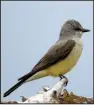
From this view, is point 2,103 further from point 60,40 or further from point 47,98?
point 60,40

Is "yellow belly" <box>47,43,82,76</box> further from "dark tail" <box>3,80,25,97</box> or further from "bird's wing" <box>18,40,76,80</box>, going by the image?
"dark tail" <box>3,80,25,97</box>

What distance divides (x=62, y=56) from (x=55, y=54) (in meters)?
0.20

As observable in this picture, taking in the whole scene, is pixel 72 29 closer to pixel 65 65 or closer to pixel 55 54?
pixel 55 54

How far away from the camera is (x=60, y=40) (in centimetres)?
856

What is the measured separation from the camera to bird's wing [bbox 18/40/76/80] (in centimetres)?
795

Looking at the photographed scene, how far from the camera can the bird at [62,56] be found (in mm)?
7800

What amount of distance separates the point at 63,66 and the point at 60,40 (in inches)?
36.9

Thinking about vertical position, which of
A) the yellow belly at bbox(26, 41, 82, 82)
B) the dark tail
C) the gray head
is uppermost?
the gray head

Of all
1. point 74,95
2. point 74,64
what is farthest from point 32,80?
point 74,95

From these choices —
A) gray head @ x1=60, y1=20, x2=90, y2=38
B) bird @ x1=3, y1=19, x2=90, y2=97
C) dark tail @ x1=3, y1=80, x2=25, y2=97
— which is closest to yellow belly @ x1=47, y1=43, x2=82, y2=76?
bird @ x1=3, y1=19, x2=90, y2=97

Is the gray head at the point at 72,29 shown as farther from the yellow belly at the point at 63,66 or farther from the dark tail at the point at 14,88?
the dark tail at the point at 14,88

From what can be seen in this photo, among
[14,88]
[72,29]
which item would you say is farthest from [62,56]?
[14,88]

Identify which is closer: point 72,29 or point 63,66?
point 63,66

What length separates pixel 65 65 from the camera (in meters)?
7.83
